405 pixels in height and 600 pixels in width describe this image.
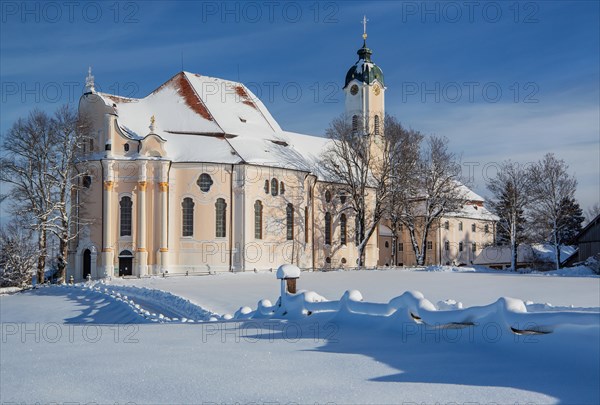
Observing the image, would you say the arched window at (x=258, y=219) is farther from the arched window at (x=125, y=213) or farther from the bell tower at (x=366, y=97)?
the bell tower at (x=366, y=97)

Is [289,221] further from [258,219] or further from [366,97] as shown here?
[366,97]

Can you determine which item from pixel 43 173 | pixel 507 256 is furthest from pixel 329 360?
pixel 507 256

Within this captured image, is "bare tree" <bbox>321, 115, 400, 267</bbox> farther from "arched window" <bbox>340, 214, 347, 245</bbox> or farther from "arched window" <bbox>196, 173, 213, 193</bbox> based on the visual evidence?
"arched window" <bbox>196, 173, 213, 193</bbox>

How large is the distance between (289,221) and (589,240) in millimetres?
18991

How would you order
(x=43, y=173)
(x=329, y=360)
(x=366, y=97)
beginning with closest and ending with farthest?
(x=329, y=360) → (x=43, y=173) → (x=366, y=97)

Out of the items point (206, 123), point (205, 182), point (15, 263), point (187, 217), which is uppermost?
point (206, 123)

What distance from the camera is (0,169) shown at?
123 feet

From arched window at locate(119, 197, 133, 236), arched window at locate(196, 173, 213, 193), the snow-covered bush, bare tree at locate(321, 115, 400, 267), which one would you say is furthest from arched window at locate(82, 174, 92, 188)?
bare tree at locate(321, 115, 400, 267)

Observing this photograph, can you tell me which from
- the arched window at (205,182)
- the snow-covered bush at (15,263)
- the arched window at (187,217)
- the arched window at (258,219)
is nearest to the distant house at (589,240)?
the arched window at (258,219)

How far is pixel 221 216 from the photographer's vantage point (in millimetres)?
42031

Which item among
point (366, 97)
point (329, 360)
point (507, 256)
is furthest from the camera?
point (507, 256)

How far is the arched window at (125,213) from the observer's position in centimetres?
4062

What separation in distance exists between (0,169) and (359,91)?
100 ft

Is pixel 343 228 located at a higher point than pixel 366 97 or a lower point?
lower
